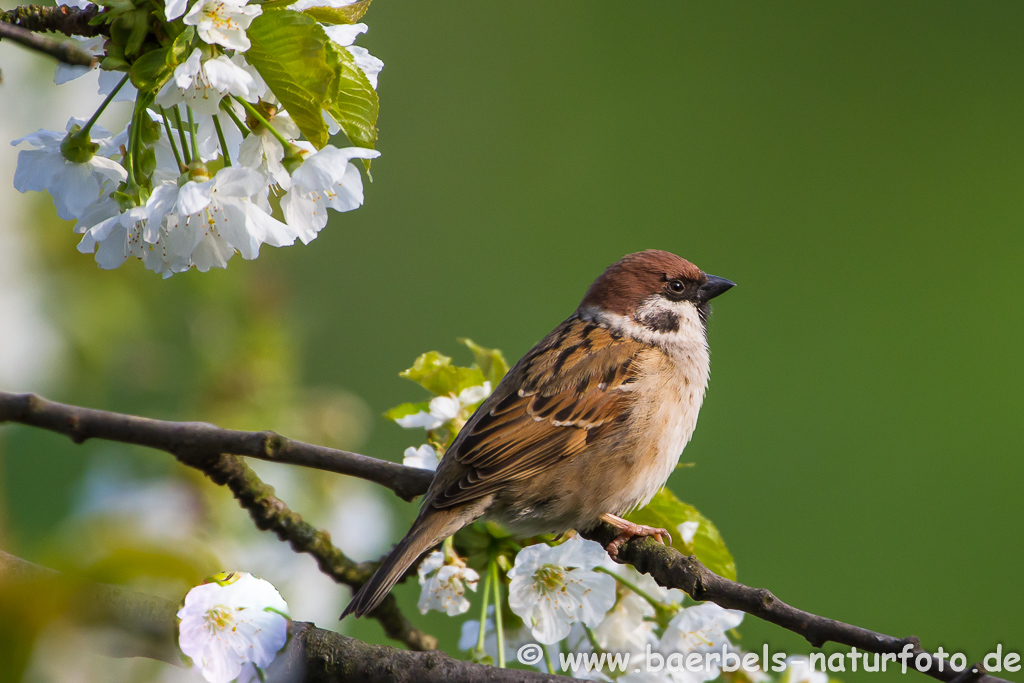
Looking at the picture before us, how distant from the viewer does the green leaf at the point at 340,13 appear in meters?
1.32

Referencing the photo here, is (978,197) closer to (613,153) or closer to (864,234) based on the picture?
(864,234)

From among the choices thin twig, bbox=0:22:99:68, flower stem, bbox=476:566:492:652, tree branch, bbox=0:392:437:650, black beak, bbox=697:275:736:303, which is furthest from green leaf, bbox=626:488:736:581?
thin twig, bbox=0:22:99:68

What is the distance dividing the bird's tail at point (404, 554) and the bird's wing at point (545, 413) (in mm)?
31

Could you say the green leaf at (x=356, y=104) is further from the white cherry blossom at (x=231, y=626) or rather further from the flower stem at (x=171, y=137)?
the white cherry blossom at (x=231, y=626)

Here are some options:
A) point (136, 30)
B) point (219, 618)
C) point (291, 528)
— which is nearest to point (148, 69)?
point (136, 30)

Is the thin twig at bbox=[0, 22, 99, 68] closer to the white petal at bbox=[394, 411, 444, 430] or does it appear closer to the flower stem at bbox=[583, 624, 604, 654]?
the white petal at bbox=[394, 411, 444, 430]

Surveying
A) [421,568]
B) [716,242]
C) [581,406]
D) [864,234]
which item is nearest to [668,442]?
[581,406]

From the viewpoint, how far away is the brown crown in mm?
2521

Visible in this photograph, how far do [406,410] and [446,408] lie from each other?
3.1 inches

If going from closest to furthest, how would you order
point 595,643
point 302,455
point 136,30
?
point 136,30 → point 302,455 → point 595,643

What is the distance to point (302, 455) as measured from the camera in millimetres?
1483

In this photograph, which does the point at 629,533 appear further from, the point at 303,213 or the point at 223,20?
the point at 223,20

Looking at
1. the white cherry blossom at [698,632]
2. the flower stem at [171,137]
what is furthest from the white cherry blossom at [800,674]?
the flower stem at [171,137]

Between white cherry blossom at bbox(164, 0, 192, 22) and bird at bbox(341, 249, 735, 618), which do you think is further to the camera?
bird at bbox(341, 249, 735, 618)
